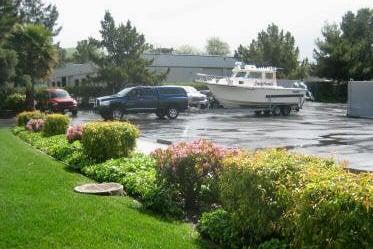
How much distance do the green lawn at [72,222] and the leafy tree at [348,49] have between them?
4747cm

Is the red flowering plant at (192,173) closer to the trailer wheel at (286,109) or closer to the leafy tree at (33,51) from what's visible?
the trailer wheel at (286,109)

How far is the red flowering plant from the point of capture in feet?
27.3

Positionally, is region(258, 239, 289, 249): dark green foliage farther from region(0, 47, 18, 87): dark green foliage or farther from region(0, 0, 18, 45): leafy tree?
region(0, 0, 18, 45): leafy tree

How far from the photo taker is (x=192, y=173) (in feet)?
27.5

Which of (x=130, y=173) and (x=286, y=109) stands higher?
(x=130, y=173)

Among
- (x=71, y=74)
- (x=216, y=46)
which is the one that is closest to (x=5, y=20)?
(x=71, y=74)

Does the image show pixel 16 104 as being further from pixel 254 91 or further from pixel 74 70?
pixel 74 70

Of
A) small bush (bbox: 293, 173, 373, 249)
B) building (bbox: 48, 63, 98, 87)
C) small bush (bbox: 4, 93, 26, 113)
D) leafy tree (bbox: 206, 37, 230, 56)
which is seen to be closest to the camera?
small bush (bbox: 293, 173, 373, 249)

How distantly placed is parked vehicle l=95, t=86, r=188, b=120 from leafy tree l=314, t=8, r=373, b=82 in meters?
25.5

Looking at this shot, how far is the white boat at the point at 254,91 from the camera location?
116ft

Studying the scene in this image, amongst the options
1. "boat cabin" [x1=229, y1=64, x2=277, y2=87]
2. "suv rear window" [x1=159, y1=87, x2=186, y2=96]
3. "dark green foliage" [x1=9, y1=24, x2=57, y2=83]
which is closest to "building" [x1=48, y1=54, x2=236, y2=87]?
"dark green foliage" [x1=9, y1=24, x2=57, y2=83]

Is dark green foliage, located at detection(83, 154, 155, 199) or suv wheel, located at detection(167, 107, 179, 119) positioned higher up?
dark green foliage, located at detection(83, 154, 155, 199)

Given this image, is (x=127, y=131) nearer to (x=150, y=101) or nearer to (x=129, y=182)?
(x=129, y=182)

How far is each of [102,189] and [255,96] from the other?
26.6 m
